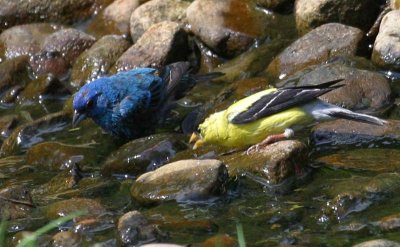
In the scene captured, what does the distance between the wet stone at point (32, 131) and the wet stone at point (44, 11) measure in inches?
104

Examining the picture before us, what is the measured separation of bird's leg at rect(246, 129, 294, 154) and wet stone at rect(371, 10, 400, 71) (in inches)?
61.7

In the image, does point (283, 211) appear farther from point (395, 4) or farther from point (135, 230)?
point (395, 4)

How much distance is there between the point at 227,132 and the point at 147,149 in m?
0.71

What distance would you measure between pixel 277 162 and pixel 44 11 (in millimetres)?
5873

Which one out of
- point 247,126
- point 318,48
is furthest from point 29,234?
point 318,48

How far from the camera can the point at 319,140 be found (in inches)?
319

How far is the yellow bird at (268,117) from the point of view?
26.2ft

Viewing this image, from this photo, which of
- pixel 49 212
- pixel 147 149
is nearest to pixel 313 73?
pixel 147 149

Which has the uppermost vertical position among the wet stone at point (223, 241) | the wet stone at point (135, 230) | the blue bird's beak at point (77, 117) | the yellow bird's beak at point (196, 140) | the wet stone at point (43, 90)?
the wet stone at point (223, 241)

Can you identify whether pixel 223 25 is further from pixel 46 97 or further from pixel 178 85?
pixel 46 97

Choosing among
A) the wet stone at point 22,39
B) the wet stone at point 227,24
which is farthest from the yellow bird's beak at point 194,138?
the wet stone at point 22,39

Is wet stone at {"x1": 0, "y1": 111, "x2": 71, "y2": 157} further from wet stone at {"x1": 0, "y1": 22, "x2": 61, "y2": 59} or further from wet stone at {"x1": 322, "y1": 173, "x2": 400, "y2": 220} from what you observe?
wet stone at {"x1": 322, "y1": 173, "x2": 400, "y2": 220}

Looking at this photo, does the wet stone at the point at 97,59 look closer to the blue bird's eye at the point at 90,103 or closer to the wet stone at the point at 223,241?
the blue bird's eye at the point at 90,103

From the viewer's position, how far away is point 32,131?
946 centimetres
